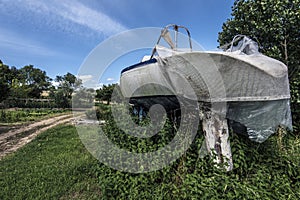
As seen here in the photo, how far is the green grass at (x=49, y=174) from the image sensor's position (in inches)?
89.9

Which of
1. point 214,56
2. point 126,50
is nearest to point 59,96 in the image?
point 126,50

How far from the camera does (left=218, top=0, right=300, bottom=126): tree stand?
401cm

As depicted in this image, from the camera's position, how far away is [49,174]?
2.83m

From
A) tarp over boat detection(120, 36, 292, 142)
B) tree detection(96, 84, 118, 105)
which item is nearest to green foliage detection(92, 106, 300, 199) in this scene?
tarp over boat detection(120, 36, 292, 142)

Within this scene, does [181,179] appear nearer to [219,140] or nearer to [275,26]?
[219,140]

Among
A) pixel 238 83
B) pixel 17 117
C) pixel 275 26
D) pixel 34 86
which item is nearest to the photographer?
pixel 238 83

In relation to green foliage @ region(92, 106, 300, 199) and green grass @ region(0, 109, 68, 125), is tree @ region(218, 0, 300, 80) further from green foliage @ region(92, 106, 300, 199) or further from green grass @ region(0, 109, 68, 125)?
green grass @ region(0, 109, 68, 125)

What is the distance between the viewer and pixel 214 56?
1.46 meters

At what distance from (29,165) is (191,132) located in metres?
2.97

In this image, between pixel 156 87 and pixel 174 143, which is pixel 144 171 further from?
pixel 156 87

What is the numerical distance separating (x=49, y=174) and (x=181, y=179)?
7.10ft

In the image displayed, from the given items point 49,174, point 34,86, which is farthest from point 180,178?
point 34,86

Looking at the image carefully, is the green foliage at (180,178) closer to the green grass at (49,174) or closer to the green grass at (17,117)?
the green grass at (49,174)

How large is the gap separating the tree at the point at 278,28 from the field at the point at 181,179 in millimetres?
1967
